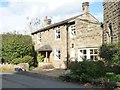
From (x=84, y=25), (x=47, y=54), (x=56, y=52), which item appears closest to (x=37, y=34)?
(x=47, y=54)

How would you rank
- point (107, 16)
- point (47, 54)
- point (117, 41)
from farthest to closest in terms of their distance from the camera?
point (47, 54)
point (107, 16)
point (117, 41)

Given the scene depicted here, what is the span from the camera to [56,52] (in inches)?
1534

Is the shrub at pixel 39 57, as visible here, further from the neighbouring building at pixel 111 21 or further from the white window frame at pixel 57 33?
the neighbouring building at pixel 111 21

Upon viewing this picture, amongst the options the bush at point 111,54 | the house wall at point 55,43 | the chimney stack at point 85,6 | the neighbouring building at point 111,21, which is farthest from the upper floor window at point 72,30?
the bush at point 111,54

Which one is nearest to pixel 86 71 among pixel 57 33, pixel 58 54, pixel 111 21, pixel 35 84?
pixel 35 84

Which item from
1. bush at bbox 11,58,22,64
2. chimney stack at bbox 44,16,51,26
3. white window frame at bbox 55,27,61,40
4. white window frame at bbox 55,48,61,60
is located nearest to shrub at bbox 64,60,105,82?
white window frame at bbox 55,48,61,60

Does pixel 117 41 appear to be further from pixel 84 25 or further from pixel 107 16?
pixel 84 25

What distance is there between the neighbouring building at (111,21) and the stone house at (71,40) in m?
3.55

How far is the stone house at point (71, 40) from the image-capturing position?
31516 millimetres

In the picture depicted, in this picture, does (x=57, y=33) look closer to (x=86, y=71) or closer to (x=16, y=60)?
(x=16, y=60)

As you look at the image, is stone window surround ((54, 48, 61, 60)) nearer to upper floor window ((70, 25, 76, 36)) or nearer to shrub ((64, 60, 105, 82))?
upper floor window ((70, 25, 76, 36))

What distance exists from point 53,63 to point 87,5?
940 centimetres

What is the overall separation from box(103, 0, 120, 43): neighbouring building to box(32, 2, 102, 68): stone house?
3547 millimetres

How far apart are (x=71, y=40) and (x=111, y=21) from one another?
11.0 m
